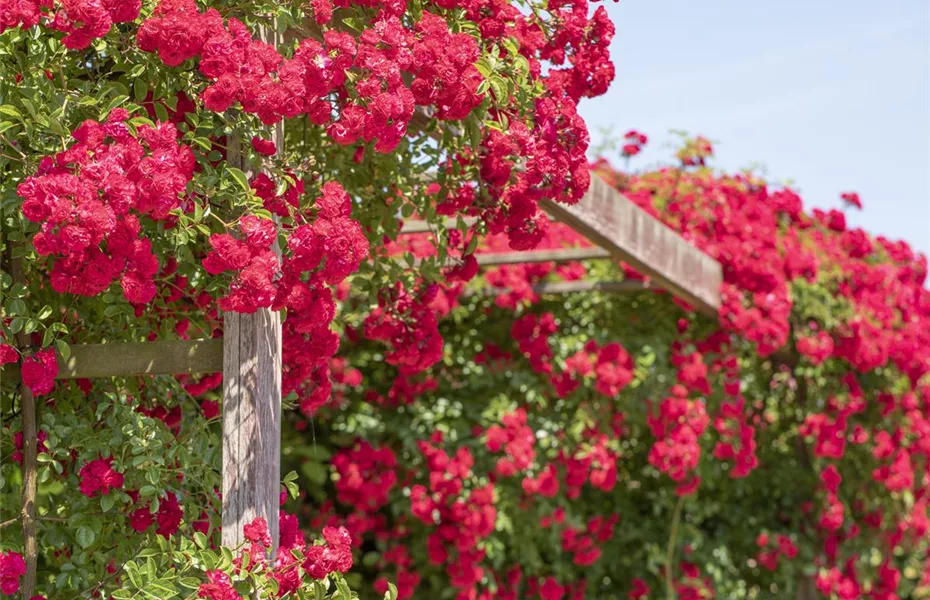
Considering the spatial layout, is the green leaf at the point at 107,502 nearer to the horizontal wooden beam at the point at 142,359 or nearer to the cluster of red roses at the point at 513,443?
the horizontal wooden beam at the point at 142,359

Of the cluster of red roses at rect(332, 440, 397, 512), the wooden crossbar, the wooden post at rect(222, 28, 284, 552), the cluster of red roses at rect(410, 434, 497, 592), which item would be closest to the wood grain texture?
the wooden post at rect(222, 28, 284, 552)

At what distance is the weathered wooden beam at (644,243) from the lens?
4922 mm

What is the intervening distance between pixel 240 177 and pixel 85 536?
899mm

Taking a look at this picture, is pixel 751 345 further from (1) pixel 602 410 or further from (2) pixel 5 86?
(2) pixel 5 86

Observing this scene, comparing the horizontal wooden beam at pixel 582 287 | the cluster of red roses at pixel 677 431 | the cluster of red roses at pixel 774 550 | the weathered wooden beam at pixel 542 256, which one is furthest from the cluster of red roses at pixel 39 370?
the cluster of red roses at pixel 774 550

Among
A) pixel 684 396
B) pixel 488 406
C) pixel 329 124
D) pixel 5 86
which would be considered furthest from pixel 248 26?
pixel 684 396

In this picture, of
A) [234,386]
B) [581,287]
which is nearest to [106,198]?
[234,386]

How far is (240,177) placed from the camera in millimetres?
2703

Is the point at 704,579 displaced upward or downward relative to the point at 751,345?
downward

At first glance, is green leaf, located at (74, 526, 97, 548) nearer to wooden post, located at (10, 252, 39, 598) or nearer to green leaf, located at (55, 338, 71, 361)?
wooden post, located at (10, 252, 39, 598)

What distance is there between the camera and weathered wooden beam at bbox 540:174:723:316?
16.1ft

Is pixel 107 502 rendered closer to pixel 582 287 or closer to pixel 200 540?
pixel 200 540

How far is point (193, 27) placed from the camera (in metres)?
2.56

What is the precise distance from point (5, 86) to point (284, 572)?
1156 millimetres
